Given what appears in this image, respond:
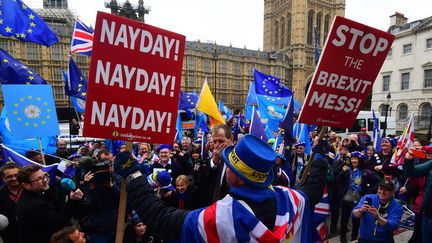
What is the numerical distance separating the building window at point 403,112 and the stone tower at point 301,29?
83.3ft

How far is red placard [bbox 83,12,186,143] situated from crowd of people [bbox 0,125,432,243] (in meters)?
0.32

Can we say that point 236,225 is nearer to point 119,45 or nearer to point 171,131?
point 171,131

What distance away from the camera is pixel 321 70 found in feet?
7.45

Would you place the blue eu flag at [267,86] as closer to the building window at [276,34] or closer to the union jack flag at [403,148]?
the union jack flag at [403,148]

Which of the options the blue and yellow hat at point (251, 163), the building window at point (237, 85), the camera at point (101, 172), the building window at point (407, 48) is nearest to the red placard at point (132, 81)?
the blue and yellow hat at point (251, 163)

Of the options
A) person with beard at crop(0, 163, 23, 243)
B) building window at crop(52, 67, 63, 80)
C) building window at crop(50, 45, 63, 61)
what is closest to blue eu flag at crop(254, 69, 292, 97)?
person with beard at crop(0, 163, 23, 243)

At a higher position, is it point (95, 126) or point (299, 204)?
point (95, 126)

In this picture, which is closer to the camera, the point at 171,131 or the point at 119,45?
the point at 119,45

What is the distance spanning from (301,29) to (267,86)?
52.0 m

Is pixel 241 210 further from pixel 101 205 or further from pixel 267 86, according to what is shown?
pixel 267 86

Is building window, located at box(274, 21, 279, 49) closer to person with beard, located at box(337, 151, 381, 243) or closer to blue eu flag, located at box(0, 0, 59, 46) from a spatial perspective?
blue eu flag, located at box(0, 0, 59, 46)

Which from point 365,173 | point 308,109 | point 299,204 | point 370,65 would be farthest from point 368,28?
point 365,173

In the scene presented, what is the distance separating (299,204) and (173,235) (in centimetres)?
79

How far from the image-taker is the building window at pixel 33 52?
110 feet
